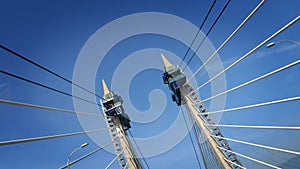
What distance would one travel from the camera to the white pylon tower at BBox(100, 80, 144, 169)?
1093 centimetres

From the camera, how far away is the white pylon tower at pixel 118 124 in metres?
10.9

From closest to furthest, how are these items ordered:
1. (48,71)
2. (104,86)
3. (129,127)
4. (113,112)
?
(48,71) < (113,112) < (129,127) < (104,86)

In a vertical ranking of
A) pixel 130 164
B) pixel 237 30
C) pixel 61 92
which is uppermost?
pixel 61 92

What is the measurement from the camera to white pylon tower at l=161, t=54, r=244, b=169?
27.8ft

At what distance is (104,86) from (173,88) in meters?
6.94

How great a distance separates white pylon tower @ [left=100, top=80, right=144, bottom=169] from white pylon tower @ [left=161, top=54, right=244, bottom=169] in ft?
12.4

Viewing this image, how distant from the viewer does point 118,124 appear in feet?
45.2

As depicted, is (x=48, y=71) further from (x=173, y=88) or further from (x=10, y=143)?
(x=173, y=88)

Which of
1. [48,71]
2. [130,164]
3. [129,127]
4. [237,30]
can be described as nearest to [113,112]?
[129,127]

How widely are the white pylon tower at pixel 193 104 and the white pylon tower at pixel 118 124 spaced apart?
3793 mm

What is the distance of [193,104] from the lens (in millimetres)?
11641

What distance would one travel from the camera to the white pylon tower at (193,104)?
A: 8.47 metres

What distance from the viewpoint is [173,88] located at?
1525 centimetres

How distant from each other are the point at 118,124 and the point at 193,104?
17.2 feet
